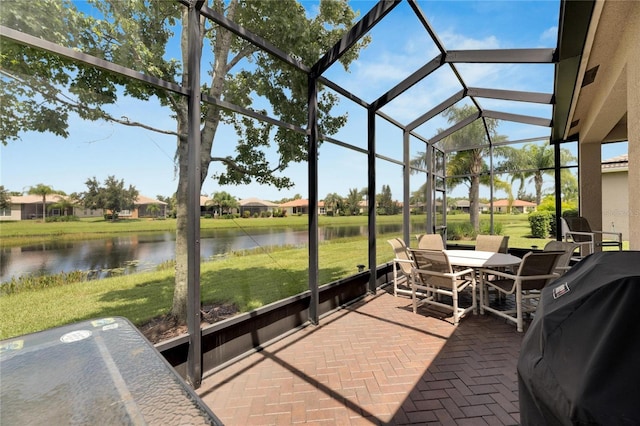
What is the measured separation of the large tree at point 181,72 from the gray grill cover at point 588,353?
3029 mm

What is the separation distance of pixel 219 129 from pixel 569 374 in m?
3.78

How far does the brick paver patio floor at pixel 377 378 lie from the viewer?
211cm

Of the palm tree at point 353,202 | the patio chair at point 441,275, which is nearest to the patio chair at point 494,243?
the patio chair at point 441,275

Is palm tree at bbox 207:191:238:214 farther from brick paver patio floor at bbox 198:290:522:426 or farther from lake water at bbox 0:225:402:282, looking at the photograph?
brick paver patio floor at bbox 198:290:522:426

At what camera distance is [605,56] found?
3.28m

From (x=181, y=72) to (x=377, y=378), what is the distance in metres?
3.64

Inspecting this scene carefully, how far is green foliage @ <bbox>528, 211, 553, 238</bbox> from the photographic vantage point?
43.8ft

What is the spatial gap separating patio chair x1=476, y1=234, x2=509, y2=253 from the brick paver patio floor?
226 cm

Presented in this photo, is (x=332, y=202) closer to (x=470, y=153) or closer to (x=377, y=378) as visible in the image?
(x=377, y=378)

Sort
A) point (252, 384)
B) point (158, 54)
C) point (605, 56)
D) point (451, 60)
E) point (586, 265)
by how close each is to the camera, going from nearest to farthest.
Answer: point (586, 265), point (252, 384), point (158, 54), point (605, 56), point (451, 60)

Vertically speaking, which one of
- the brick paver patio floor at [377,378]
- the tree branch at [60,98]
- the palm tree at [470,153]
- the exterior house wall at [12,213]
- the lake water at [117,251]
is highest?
the palm tree at [470,153]

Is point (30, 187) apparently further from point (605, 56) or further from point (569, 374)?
point (605, 56)

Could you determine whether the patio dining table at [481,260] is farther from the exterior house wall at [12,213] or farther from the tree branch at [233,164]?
the exterior house wall at [12,213]

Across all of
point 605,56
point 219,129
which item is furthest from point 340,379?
point 605,56
